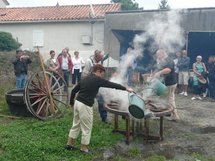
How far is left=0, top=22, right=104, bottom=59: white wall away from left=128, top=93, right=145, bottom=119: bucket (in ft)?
46.3

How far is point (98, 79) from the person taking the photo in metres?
6.28

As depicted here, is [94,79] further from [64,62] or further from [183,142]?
[64,62]

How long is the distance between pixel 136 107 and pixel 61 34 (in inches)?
622

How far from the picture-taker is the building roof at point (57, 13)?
2130 cm

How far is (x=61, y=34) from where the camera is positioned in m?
21.4

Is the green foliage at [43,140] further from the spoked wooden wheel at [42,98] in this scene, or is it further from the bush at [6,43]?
the bush at [6,43]

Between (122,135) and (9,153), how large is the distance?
242 cm

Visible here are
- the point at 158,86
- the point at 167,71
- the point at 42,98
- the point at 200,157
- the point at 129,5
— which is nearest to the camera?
the point at 200,157

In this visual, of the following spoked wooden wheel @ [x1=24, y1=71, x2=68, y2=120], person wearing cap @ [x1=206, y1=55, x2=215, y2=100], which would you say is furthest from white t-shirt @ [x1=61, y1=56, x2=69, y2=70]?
person wearing cap @ [x1=206, y1=55, x2=215, y2=100]

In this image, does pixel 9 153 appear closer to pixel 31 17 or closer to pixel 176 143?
pixel 176 143

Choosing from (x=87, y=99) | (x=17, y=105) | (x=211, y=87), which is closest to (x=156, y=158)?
A: (x=87, y=99)

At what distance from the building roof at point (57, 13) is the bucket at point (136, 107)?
14449mm

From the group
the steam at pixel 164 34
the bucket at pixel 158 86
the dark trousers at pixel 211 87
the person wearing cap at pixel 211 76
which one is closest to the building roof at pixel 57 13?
the steam at pixel 164 34

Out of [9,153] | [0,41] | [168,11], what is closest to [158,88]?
[9,153]
